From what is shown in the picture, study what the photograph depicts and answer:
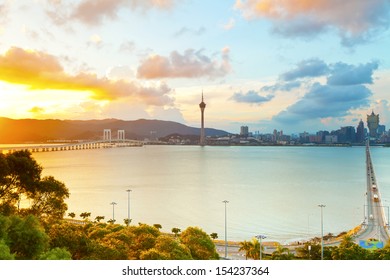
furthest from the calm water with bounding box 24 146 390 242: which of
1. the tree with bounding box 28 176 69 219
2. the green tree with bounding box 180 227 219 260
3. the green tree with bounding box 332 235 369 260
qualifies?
the tree with bounding box 28 176 69 219

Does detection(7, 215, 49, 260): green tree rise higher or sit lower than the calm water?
higher

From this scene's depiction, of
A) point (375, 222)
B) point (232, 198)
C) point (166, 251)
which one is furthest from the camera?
point (232, 198)

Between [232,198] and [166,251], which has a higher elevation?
[166,251]

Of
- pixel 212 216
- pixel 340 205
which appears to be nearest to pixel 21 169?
pixel 212 216

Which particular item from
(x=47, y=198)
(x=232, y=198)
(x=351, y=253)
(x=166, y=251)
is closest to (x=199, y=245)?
(x=166, y=251)

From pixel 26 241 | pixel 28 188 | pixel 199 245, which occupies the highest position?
pixel 28 188

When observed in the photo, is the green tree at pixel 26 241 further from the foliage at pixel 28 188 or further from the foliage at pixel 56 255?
the foliage at pixel 28 188

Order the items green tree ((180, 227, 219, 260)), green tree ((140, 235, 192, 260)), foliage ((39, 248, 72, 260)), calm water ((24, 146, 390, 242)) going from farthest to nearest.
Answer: calm water ((24, 146, 390, 242))
green tree ((180, 227, 219, 260))
green tree ((140, 235, 192, 260))
foliage ((39, 248, 72, 260))

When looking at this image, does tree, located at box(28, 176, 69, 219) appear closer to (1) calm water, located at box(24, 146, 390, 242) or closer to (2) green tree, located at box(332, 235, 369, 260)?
(2) green tree, located at box(332, 235, 369, 260)

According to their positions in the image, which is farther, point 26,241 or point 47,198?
point 47,198

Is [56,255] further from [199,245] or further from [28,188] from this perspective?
[28,188]
